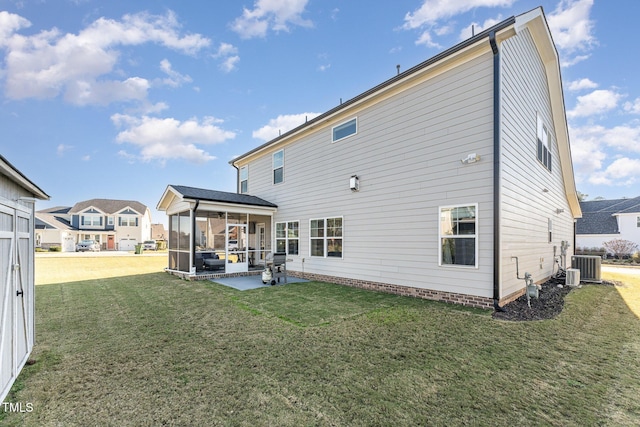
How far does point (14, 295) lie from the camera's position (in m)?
3.44

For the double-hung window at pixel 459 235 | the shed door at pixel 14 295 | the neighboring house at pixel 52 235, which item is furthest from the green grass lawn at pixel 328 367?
the neighboring house at pixel 52 235

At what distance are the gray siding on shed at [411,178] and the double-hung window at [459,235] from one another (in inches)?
5.4

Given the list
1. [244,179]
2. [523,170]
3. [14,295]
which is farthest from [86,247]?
[523,170]

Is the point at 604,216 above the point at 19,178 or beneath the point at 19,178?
beneath

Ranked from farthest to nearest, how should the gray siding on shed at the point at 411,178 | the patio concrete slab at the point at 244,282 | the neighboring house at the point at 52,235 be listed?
the neighboring house at the point at 52,235 → the patio concrete slab at the point at 244,282 → the gray siding on shed at the point at 411,178

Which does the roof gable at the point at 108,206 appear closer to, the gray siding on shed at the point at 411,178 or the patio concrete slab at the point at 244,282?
the patio concrete slab at the point at 244,282

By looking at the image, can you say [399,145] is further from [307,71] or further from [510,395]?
[307,71]

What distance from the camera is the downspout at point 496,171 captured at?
5.98 meters

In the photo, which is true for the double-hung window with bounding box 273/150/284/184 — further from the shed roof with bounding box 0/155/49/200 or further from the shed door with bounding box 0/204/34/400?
the shed door with bounding box 0/204/34/400

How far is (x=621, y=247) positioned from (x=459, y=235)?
80.8 ft

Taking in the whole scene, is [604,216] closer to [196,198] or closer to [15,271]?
[196,198]

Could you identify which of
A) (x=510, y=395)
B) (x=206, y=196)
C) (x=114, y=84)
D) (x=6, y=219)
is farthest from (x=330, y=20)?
(x=510, y=395)

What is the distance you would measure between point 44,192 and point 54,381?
2.87m

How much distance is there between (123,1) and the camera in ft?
27.7
